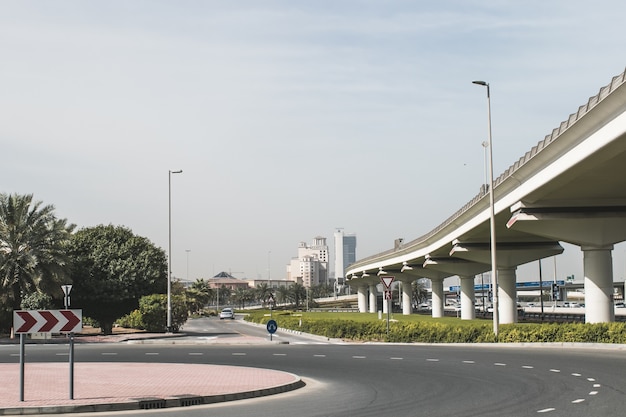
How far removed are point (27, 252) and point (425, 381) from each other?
108 feet

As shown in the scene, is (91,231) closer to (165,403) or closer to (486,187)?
(486,187)

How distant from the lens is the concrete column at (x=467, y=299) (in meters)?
76.2

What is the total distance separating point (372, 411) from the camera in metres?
13.7

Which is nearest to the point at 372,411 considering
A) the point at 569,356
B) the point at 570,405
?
the point at 570,405

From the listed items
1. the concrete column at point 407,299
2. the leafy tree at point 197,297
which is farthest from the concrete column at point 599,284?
the concrete column at point 407,299

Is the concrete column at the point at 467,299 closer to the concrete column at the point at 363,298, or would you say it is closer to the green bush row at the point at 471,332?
the green bush row at the point at 471,332

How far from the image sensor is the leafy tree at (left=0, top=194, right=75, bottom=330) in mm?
45250

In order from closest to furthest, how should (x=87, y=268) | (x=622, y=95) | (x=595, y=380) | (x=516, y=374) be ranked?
(x=595, y=380)
(x=516, y=374)
(x=622, y=95)
(x=87, y=268)

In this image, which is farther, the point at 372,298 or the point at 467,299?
the point at 372,298

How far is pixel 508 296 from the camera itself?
202ft

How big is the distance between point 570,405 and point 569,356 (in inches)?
520

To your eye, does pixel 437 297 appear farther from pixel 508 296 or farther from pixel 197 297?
pixel 508 296

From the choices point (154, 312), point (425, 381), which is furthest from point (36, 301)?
point (425, 381)

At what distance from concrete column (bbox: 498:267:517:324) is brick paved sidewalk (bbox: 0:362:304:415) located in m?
41.9
